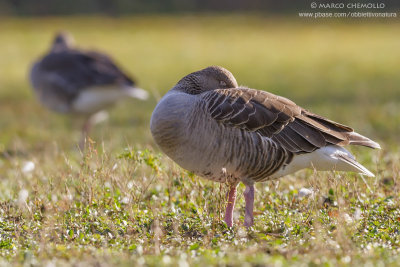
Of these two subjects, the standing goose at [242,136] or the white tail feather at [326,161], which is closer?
the standing goose at [242,136]

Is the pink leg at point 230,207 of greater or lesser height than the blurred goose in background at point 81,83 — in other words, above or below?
below

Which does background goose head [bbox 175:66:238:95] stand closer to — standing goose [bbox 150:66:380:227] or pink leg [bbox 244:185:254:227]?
standing goose [bbox 150:66:380:227]

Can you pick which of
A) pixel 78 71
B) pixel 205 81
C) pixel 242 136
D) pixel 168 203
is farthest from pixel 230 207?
pixel 78 71

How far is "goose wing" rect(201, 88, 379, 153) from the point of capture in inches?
233

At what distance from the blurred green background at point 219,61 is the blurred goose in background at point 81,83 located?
2.00 ft

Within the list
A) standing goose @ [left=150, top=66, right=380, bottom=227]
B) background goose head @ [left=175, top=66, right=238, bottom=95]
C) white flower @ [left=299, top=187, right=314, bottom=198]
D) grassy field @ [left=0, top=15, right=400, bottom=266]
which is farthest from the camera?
background goose head @ [left=175, top=66, right=238, bottom=95]

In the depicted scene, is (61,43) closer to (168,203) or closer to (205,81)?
(168,203)

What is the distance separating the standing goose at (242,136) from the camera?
582 centimetres

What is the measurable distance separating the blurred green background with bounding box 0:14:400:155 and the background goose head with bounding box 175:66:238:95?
90 centimetres

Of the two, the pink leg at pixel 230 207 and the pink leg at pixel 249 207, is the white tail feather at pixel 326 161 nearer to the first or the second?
the pink leg at pixel 249 207

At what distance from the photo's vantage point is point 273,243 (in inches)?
208

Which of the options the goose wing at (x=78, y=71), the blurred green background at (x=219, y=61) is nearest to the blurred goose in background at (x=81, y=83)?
the goose wing at (x=78, y=71)

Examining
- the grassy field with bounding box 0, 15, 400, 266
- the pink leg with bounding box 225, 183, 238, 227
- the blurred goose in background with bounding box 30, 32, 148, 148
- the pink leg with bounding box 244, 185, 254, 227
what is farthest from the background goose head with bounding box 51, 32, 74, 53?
the pink leg with bounding box 244, 185, 254, 227

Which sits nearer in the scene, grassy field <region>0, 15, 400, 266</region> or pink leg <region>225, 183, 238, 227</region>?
grassy field <region>0, 15, 400, 266</region>
